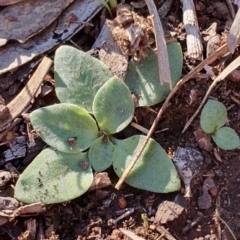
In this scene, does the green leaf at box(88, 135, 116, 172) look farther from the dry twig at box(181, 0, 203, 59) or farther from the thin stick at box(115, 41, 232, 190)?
the dry twig at box(181, 0, 203, 59)

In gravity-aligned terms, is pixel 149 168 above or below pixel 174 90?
below

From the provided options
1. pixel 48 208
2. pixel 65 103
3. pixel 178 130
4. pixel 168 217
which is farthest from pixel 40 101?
pixel 168 217

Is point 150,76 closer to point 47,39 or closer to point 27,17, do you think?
point 47,39

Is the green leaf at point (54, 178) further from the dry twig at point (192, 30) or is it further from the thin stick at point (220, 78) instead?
the dry twig at point (192, 30)

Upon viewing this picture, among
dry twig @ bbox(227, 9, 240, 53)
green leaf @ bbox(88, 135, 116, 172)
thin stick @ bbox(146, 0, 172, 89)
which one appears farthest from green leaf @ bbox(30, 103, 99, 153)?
dry twig @ bbox(227, 9, 240, 53)

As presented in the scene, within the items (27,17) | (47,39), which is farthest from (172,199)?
(27,17)

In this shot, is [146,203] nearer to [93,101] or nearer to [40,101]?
[93,101]
